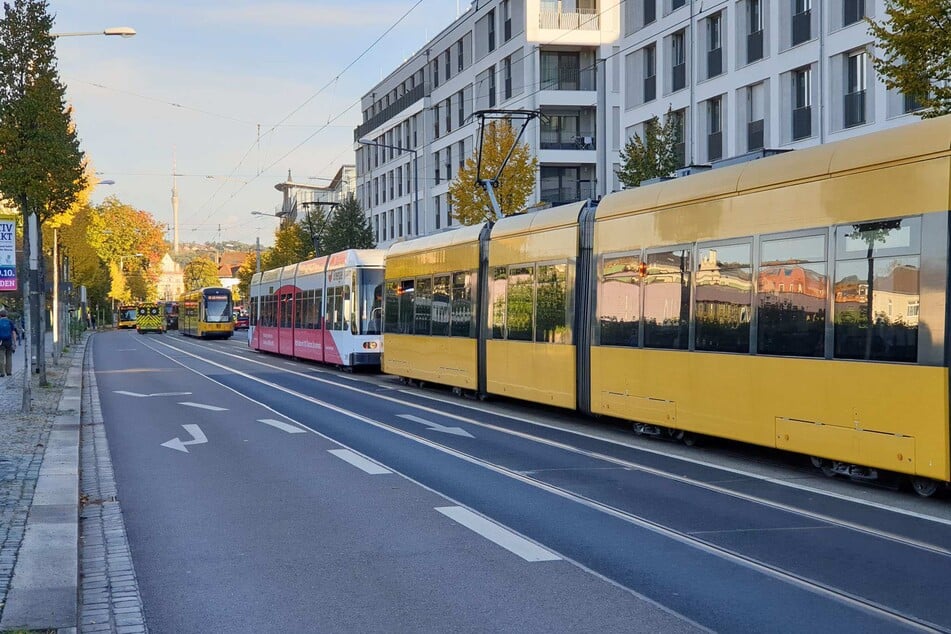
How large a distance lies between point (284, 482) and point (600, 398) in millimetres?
5754

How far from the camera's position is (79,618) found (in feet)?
20.1

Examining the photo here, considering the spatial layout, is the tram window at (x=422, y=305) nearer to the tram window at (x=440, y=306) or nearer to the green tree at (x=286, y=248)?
the tram window at (x=440, y=306)

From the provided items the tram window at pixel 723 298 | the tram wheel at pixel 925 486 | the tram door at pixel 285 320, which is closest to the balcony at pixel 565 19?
the tram door at pixel 285 320

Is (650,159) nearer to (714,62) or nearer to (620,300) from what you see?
(714,62)

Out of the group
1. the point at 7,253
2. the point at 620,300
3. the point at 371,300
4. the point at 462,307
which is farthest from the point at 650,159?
the point at 7,253

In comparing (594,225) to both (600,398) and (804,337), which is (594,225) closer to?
(600,398)

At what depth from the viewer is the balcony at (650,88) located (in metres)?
39.8

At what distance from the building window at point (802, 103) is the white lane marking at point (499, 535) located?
24.8 metres

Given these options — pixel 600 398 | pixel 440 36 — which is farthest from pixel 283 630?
pixel 440 36

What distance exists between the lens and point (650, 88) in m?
40.1

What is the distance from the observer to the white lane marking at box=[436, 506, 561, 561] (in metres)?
7.52

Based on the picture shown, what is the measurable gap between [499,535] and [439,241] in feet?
48.6

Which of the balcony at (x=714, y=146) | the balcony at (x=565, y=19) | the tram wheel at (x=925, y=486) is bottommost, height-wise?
the tram wheel at (x=925, y=486)

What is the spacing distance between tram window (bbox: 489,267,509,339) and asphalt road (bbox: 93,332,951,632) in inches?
163
